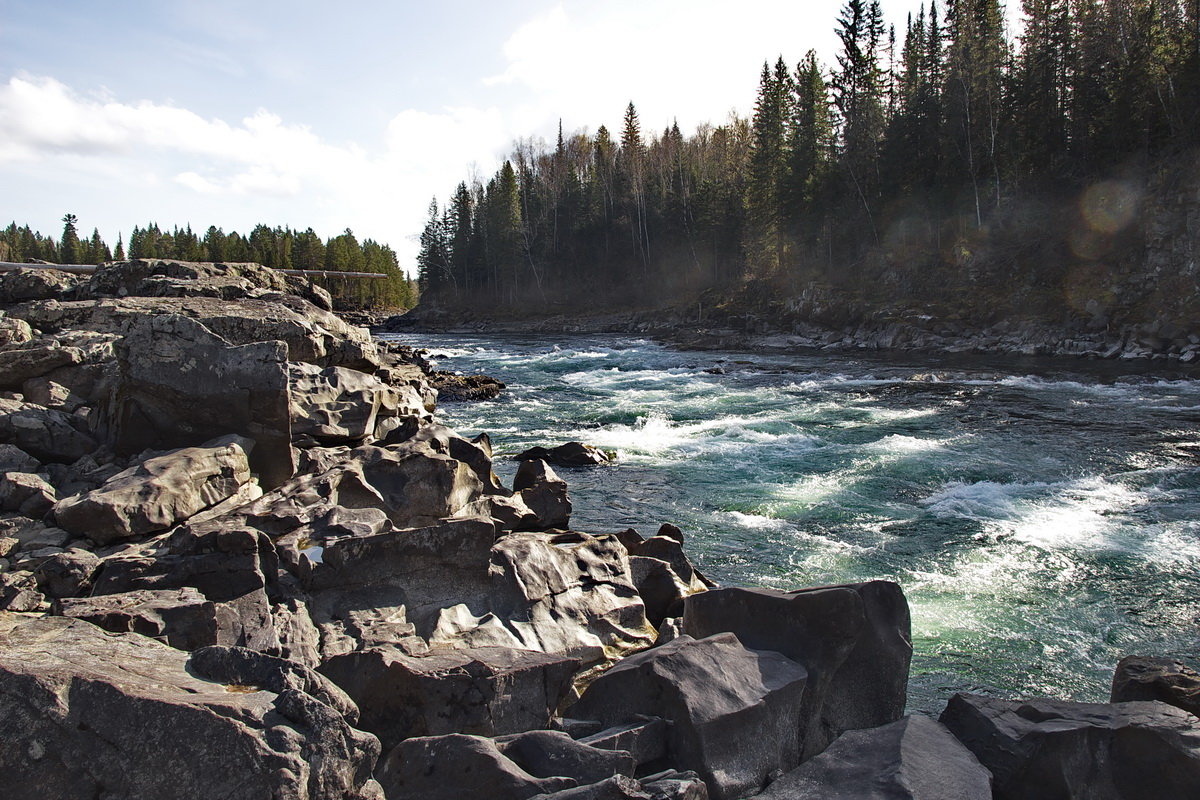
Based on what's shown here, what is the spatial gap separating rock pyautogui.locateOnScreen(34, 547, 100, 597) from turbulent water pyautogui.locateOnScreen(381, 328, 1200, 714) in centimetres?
730

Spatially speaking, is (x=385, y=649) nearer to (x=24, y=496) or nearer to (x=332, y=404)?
(x=24, y=496)

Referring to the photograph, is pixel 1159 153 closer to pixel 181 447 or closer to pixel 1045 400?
pixel 1045 400

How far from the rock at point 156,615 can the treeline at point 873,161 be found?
152ft

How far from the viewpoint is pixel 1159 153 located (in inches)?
1618

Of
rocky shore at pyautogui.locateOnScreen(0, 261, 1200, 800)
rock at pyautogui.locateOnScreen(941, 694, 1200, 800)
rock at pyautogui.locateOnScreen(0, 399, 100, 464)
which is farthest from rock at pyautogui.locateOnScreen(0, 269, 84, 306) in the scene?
rock at pyautogui.locateOnScreen(941, 694, 1200, 800)

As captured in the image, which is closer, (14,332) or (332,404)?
(332,404)

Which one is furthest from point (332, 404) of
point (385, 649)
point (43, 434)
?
point (385, 649)

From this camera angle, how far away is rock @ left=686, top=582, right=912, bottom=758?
20.4 feet

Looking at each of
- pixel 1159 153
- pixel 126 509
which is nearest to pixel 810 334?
pixel 1159 153

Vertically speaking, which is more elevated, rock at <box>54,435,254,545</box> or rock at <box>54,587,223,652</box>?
rock at <box>54,435,254,545</box>

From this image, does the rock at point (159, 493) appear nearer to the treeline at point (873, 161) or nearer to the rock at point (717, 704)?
the rock at point (717, 704)

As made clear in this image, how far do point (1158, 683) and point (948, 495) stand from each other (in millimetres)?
7674

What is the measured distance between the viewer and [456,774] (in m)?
4.51

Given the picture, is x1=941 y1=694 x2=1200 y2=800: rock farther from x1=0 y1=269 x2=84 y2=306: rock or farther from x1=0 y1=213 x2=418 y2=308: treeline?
x1=0 y1=213 x2=418 y2=308: treeline
